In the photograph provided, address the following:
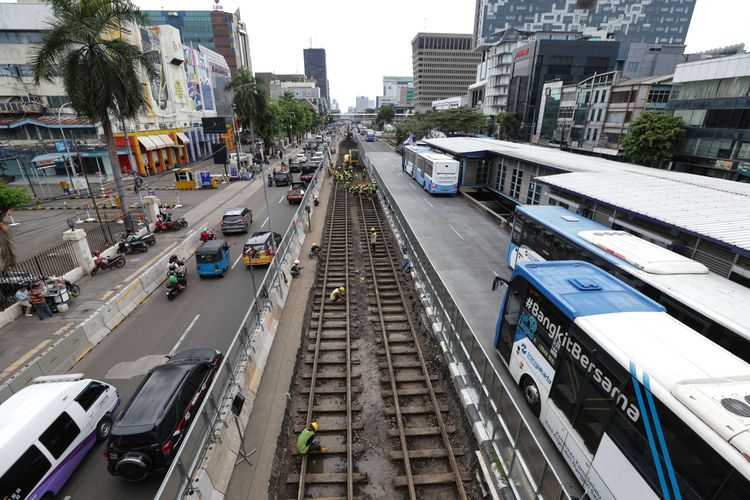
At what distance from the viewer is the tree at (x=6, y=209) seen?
15357 millimetres

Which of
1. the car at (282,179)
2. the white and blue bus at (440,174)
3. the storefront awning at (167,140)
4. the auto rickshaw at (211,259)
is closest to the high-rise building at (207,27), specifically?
the storefront awning at (167,140)

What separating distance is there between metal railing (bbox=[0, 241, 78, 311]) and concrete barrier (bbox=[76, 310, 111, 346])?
5.03 meters

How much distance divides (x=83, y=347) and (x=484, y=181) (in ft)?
111

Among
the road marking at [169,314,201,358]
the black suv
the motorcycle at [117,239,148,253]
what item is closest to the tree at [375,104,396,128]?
the motorcycle at [117,239,148,253]

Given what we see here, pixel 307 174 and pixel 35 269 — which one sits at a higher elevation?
pixel 307 174

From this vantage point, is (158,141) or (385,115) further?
(385,115)

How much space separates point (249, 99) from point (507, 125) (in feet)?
178

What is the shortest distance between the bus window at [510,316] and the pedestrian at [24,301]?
19.5 m

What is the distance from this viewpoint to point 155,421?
27.1ft

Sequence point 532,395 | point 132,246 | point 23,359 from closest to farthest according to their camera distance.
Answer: point 532,395
point 23,359
point 132,246

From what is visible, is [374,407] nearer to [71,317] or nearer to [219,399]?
[219,399]

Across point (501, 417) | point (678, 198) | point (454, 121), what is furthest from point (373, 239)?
point (454, 121)

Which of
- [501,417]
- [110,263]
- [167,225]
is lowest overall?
[110,263]

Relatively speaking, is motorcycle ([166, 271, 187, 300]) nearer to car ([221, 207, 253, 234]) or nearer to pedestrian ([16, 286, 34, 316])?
pedestrian ([16, 286, 34, 316])
